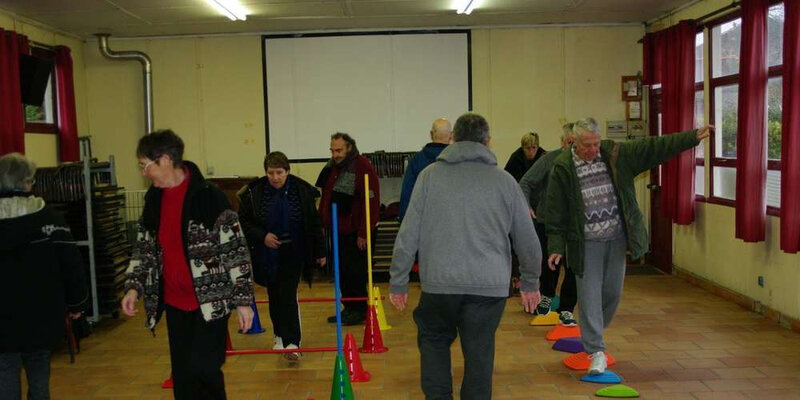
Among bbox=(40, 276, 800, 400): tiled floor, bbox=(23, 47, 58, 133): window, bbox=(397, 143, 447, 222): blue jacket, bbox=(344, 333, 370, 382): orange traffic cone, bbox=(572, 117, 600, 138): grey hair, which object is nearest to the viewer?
bbox=(572, 117, 600, 138): grey hair

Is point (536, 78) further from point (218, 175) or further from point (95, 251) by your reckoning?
point (95, 251)

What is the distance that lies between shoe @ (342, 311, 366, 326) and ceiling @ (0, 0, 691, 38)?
3.16 m

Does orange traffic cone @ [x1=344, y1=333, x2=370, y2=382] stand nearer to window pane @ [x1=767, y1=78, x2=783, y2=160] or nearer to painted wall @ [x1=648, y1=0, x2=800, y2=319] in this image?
painted wall @ [x1=648, y1=0, x2=800, y2=319]

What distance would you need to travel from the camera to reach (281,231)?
15.6 ft

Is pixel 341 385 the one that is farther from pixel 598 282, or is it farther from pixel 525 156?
pixel 525 156

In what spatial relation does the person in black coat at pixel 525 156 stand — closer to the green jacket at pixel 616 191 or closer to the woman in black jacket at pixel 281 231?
the green jacket at pixel 616 191

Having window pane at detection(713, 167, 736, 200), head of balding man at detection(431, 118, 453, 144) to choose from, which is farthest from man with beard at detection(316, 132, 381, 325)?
window pane at detection(713, 167, 736, 200)

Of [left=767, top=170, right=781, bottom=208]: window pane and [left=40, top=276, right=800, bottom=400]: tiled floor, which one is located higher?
[left=767, top=170, right=781, bottom=208]: window pane

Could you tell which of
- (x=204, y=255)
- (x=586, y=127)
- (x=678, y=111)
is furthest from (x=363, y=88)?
(x=204, y=255)

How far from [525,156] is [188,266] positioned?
3.81m

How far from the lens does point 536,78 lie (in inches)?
351

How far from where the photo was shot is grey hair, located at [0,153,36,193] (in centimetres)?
314

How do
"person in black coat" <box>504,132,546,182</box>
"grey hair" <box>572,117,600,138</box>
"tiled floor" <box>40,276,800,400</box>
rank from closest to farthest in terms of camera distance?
"grey hair" <box>572,117,600,138</box>, "tiled floor" <box>40,276,800,400</box>, "person in black coat" <box>504,132,546,182</box>

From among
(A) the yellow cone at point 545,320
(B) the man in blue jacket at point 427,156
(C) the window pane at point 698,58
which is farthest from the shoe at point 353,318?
(C) the window pane at point 698,58
